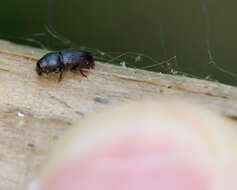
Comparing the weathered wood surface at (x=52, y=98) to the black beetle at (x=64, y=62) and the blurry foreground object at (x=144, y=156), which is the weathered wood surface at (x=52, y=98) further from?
the blurry foreground object at (x=144, y=156)

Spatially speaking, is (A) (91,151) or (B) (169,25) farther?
(B) (169,25)

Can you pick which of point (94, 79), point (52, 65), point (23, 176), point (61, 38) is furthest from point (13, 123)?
point (61, 38)

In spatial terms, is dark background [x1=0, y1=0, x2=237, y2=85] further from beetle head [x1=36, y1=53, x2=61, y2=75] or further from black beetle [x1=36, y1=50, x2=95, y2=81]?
beetle head [x1=36, y1=53, x2=61, y2=75]

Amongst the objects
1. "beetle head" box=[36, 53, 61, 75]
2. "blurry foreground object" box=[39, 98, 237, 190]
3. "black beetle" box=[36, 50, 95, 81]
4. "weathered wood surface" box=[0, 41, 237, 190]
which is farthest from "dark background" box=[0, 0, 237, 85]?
"blurry foreground object" box=[39, 98, 237, 190]

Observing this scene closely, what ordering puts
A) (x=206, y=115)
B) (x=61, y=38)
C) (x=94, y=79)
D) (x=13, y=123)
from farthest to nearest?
(x=61, y=38), (x=94, y=79), (x=13, y=123), (x=206, y=115)

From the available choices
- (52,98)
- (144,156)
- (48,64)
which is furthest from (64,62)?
(144,156)

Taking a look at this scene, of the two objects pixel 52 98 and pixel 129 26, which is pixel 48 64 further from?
pixel 129 26

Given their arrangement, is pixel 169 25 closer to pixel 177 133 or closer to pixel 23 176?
Result: pixel 23 176

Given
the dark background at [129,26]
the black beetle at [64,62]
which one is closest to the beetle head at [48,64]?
the black beetle at [64,62]
